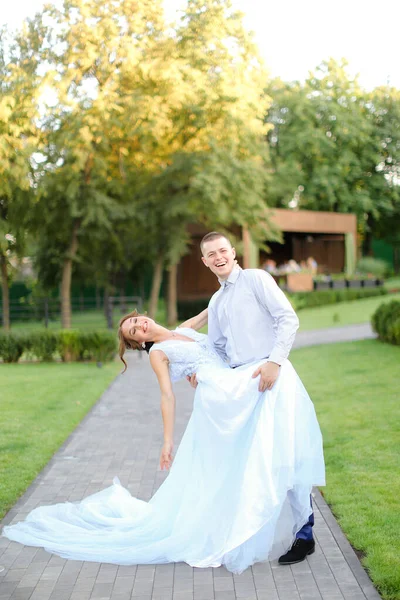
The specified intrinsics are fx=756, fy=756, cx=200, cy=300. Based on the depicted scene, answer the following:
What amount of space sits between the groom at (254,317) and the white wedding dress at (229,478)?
10 centimetres

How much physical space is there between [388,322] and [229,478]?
44.7 feet

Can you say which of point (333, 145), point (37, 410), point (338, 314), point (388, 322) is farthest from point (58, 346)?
point (333, 145)

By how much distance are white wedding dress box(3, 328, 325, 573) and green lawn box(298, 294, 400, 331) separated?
64.6 ft

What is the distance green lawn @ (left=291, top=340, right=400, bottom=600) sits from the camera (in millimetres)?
5030

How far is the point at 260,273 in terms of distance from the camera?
4844 millimetres

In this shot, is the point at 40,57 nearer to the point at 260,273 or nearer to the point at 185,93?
the point at 185,93

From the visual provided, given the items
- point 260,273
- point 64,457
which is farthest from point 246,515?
point 64,457

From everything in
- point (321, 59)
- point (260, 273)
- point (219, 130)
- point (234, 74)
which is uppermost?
point (321, 59)

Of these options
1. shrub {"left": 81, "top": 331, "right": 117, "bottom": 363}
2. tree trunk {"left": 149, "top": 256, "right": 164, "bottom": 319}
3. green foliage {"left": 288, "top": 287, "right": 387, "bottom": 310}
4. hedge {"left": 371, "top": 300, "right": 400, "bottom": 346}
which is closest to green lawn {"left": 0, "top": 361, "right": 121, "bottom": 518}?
shrub {"left": 81, "top": 331, "right": 117, "bottom": 363}

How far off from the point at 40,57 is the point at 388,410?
61.9 ft

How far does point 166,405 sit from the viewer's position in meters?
4.84

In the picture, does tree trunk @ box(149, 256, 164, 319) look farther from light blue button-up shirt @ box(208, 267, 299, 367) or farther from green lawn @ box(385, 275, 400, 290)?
light blue button-up shirt @ box(208, 267, 299, 367)

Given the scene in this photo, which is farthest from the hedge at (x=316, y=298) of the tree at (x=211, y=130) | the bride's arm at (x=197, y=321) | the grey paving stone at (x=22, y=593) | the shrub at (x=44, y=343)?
the grey paving stone at (x=22, y=593)

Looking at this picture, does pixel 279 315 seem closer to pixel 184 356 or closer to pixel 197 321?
pixel 184 356
